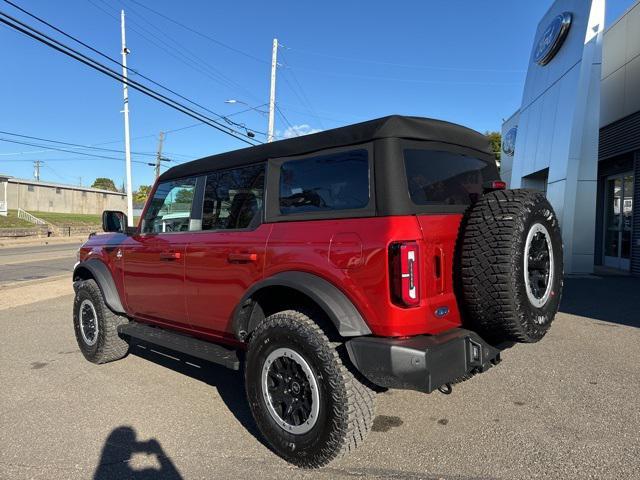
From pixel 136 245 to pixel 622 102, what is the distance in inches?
511

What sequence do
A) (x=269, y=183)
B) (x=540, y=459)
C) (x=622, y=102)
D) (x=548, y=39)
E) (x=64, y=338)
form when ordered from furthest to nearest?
(x=548, y=39) → (x=622, y=102) → (x=64, y=338) → (x=269, y=183) → (x=540, y=459)

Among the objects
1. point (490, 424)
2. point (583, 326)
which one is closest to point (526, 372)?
point (490, 424)

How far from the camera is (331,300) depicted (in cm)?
282

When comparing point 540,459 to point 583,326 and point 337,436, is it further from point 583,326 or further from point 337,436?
point 583,326

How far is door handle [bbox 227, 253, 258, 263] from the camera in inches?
131

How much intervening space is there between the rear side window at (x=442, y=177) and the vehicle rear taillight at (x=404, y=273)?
0.40 m

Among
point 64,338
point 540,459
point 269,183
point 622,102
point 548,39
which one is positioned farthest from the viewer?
point 548,39

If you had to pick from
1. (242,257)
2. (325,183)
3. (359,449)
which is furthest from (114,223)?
(359,449)

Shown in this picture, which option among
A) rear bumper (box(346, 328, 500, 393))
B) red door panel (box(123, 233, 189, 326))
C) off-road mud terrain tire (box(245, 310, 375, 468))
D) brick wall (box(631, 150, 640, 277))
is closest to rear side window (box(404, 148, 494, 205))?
rear bumper (box(346, 328, 500, 393))

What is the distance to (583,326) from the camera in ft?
21.4

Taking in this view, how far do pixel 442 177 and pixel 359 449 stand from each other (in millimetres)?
1915

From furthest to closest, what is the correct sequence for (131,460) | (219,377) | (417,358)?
1. (219,377)
2. (131,460)
3. (417,358)

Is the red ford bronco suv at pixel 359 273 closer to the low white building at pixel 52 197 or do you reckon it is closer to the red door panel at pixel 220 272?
the red door panel at pixel 220 272

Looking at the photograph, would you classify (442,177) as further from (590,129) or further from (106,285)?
(590,129)
